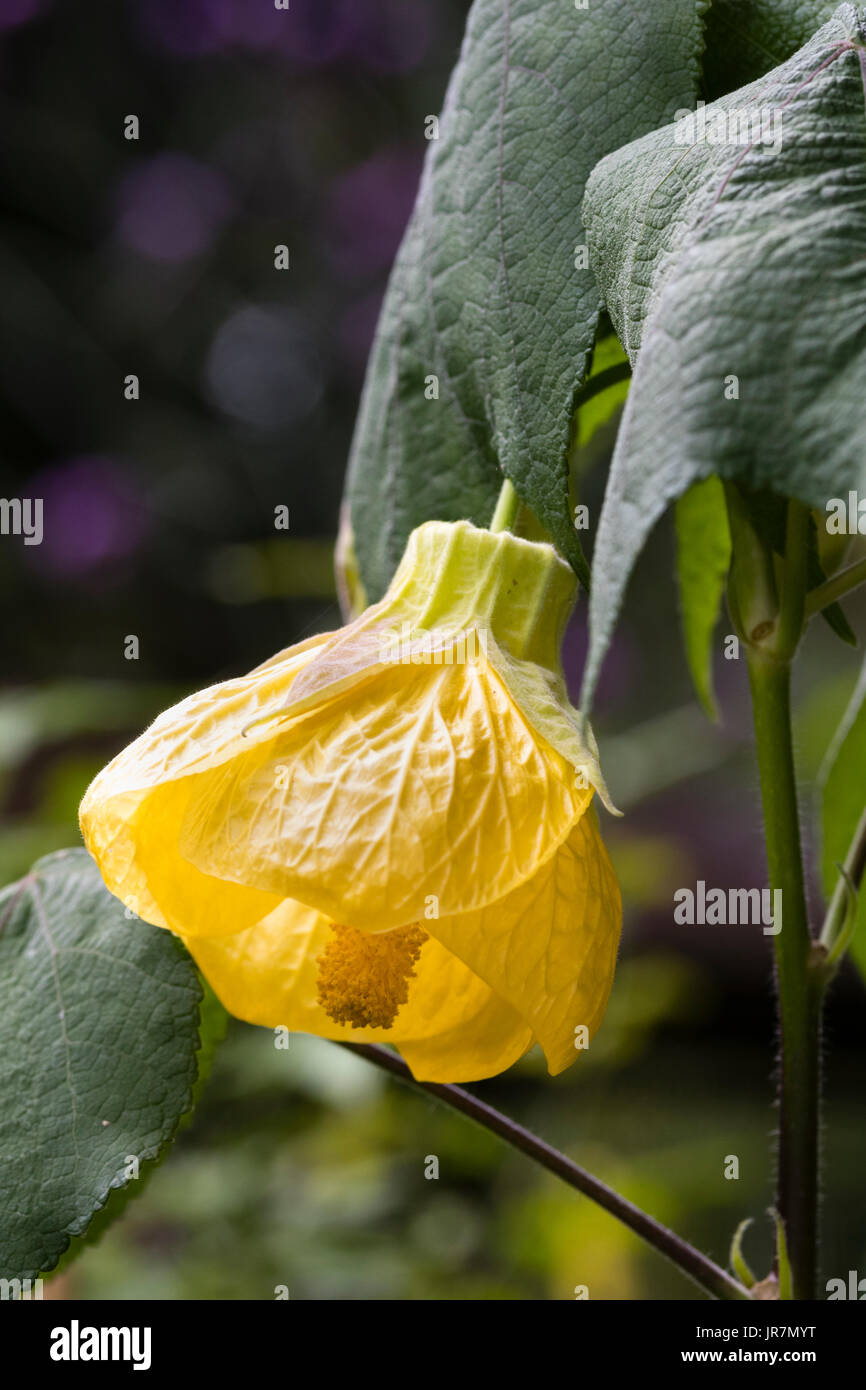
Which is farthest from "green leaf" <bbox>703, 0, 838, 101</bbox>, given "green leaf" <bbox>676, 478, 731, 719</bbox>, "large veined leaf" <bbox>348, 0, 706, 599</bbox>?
"green leaf" <bbox>676, 478, 731, 719</bbox>

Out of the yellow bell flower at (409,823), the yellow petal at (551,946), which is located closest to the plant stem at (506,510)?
the yellow bell flower at (409,823)

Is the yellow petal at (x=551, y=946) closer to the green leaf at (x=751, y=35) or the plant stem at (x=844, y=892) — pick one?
the plant stem at (x=844, y=892)

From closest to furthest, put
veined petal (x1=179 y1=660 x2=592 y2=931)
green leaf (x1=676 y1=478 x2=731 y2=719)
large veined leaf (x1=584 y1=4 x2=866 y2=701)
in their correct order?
1. large veined leaf (x1=584 y1=4 x2=866 y2=701)
2. veined petal (x1=179 y1=660 x2=592 y2=931)
3. green leaf (x1=676 y1=478 x2=731 y2=719)

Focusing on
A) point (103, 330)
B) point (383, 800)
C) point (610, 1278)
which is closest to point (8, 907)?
point (383, 800)

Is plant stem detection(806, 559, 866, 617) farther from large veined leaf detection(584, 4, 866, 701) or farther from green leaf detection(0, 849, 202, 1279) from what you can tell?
green leaf detection(0, 849, 202, 1279)

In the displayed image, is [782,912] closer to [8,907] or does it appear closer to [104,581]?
[8,907]

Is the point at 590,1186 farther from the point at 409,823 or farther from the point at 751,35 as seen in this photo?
the point at 751,35

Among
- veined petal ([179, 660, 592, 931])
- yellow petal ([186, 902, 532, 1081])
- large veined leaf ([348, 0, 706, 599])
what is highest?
large veined leaf ([348, 0, 706, 599])
